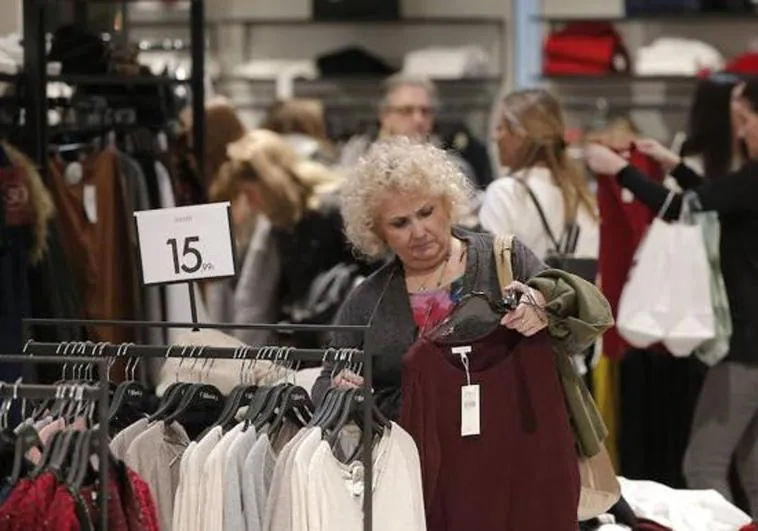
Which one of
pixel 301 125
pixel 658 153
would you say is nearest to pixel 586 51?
pixel 301 125

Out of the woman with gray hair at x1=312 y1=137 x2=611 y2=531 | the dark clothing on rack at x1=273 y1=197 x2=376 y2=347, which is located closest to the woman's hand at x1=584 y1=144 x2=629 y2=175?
the dark clothing on rack at x1=273 y1=197 x2=376 y2=347

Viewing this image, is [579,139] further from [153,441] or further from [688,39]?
[153,441]

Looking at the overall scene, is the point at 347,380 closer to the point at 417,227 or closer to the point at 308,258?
the point at 417,227

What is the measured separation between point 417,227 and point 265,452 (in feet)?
2.74

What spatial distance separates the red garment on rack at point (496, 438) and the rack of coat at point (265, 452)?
0.20 metres

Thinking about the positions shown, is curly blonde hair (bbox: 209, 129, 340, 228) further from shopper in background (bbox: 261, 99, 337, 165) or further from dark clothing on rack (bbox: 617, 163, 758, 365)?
dark clothing on rack (bbox: 617, 163, 758, 365)

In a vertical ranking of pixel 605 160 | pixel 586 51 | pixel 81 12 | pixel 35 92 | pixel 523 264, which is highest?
pixel 81 12

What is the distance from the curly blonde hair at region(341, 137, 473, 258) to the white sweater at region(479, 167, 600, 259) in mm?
1082

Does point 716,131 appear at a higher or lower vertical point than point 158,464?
higher

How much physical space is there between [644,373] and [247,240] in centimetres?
169

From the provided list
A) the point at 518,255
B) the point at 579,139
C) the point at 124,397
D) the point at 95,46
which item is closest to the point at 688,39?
the point at 579,139

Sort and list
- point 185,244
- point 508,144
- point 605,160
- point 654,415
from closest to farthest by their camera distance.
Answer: point 185,244
point 508,144
point 605,160
point 654,415

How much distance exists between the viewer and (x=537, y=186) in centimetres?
510

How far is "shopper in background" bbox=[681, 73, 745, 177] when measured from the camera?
17.7ft
